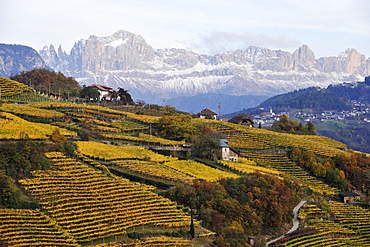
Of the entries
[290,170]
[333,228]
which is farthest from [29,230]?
[290,170]


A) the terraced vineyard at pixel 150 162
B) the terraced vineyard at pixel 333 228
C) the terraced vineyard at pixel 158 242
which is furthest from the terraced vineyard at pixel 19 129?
the terraced vineyard at pixel 333 228

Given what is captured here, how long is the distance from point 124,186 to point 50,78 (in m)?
79.6

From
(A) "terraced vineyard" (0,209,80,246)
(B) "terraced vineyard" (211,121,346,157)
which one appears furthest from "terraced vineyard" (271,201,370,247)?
(A) "terraced vineyard" (0,209,80,246)

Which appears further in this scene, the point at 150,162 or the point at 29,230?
the point at 150,162

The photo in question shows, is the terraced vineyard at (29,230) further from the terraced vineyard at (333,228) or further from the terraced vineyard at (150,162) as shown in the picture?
the terraced vineyard at (333,228)

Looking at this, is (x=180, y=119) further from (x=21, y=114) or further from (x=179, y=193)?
(x=179, y=193)

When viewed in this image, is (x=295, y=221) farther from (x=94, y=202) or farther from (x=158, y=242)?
(x=94, y=202)

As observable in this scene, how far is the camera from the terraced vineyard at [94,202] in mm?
43812

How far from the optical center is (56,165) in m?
52.8

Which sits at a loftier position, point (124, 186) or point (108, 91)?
point (108, 91)

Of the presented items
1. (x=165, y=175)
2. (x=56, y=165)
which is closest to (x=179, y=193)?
(x=165, y=175)

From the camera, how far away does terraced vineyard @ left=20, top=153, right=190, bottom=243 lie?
43.8m

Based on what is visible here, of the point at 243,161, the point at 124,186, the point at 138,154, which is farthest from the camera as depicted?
the point at 243,161

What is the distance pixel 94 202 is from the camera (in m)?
47.3
